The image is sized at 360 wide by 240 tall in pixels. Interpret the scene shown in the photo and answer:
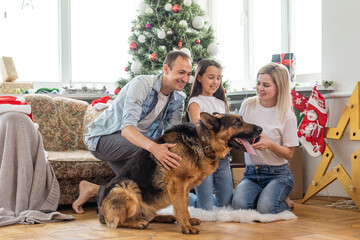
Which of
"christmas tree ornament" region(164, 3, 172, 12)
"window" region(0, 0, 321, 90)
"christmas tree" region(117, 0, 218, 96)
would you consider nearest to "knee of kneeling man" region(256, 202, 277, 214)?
"window" region(0, 0, 321, 90)

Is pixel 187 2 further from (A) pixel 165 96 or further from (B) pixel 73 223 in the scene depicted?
(B) pixel 73 223

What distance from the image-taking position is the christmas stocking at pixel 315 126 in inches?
154

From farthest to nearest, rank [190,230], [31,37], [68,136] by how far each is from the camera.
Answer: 1. [31,37]
2. [68,136]
3. [190,230]

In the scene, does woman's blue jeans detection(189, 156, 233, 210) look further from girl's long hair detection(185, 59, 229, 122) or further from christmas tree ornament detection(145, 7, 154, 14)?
christmas tree ornament detection(145, 7, 154, 14)

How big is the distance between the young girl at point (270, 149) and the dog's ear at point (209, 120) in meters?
→ 0.63

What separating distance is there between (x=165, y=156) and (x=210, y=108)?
2.53ft

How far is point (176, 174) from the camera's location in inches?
104

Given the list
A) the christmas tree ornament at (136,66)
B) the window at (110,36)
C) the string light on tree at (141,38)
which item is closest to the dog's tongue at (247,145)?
the window at (110,36)

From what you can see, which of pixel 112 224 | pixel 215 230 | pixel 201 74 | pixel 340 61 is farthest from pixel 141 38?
pixel 215 230

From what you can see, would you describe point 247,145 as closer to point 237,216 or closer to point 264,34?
point 237,216

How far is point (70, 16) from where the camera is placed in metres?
5.56

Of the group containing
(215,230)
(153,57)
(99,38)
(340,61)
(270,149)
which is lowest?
(215,230)

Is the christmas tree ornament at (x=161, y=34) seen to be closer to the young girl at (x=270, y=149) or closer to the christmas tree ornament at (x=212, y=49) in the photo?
the christmas tree ornament at (x=212, y=49)

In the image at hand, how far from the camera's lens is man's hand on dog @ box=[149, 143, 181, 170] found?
103 inches
